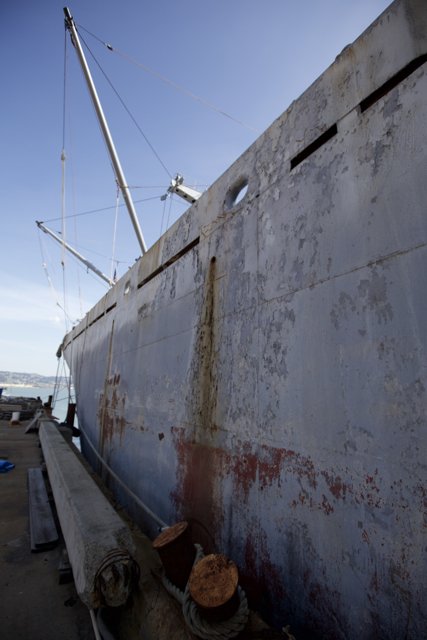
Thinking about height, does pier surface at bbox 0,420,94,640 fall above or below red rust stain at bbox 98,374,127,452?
below

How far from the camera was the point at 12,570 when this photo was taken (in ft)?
10.2

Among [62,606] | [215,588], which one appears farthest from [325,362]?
[62,606]

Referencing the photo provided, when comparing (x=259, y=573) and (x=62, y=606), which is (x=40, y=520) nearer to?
(x=62, y=606)

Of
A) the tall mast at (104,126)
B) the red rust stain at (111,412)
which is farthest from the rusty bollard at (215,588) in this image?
the tall mast at (104,126)

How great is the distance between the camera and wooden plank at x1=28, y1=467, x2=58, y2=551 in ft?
11.7

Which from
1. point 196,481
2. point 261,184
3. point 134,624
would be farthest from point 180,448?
point 261,184

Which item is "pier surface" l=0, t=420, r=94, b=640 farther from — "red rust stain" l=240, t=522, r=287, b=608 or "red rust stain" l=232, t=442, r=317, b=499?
"red rust stain" l=232, t=442, r=317, b=499

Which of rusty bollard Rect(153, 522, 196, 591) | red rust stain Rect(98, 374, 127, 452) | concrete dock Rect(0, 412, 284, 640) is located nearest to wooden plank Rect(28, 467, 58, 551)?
concrete dock Rect(0, 412, 284, 640)

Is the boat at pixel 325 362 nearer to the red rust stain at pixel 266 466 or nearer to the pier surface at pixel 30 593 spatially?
the red rust stain at pixel 266 466

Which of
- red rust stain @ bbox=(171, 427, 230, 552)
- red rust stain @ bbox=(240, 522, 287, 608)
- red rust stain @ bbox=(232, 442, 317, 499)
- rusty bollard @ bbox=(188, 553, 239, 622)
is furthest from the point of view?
red rust stain @ bbox=(171, 427, 230, 552)

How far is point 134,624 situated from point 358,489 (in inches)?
76.8

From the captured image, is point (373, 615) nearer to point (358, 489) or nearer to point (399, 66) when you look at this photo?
point (358, 489)

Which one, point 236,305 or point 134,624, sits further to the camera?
point 236,305

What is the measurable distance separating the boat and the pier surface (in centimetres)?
115
